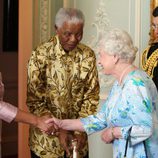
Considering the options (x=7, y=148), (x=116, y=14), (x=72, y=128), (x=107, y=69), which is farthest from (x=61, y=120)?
(x=7, y=148)

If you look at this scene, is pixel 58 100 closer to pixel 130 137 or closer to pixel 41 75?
pixel 41 75

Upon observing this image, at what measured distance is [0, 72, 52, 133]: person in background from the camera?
238cm

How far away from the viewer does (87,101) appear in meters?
2.66

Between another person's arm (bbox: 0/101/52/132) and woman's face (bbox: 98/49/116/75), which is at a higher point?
woman's face (bbox: 98/49/116/75)

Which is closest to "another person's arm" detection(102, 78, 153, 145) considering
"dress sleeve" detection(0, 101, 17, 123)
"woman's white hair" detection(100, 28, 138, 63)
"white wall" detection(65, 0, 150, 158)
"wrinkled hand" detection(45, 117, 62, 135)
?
Answer: "woman's white hair" detection(100, 28, 138, 63)

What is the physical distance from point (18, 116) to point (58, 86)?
316mm

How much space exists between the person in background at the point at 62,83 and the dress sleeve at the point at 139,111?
577 millimetres

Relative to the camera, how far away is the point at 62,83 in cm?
262

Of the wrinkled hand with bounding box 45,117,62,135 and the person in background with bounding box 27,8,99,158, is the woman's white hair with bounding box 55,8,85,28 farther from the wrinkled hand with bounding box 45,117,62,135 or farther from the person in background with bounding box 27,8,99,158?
the wrinkled hand with bounding box 45,117,62,135

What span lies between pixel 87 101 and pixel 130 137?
23.8 inches

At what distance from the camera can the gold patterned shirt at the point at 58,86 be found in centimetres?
262

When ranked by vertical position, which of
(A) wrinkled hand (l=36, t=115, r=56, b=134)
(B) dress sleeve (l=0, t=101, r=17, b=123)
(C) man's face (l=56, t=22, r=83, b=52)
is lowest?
(A) wrinkled hand (l=36, t=115, r=56, b=134)

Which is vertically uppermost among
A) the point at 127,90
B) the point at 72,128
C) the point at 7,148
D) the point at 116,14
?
the point at 116,14

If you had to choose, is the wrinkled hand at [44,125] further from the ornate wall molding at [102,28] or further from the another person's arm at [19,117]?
the ornate wall molding at [102,28]
